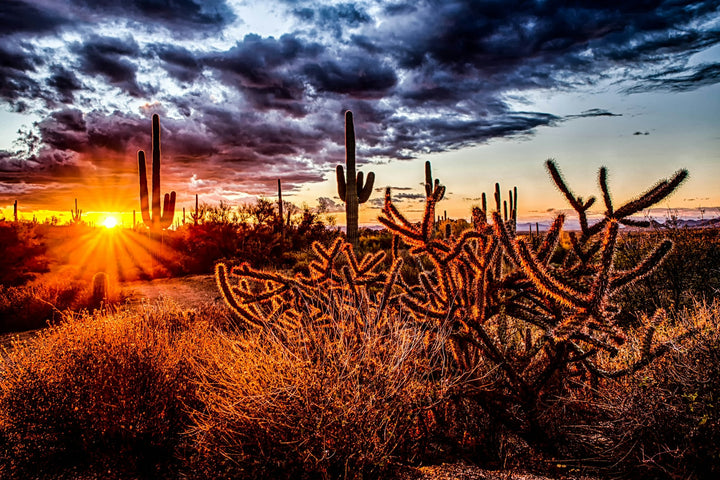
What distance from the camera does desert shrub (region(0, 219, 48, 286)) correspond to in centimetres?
1536

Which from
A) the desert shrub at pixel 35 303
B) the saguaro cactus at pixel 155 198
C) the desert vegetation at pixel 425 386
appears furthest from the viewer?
the saguaro cactus at pixel 155 198

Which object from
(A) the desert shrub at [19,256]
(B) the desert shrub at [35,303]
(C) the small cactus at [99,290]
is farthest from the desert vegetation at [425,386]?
(A) the desert shrub at [19,256]

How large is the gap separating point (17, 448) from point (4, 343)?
7.89m

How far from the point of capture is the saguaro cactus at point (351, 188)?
15250 mm

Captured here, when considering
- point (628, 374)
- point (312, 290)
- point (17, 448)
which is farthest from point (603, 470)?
point (17, 448)

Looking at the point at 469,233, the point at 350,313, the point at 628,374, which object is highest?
the point at 469,233

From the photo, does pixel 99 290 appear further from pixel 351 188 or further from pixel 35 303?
pixel 351 188

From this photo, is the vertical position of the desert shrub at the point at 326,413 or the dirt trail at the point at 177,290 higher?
the desert shrub at the point at 326,413

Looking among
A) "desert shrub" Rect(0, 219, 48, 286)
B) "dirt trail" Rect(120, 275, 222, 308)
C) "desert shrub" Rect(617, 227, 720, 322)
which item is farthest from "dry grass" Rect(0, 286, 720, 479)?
"desert shrub" Rect(0, 219, 48, 286)

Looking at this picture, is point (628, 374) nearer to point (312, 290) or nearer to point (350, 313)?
point (350, 313)

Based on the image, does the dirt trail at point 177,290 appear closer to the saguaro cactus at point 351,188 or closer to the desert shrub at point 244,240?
the desert shrub at point 244,240

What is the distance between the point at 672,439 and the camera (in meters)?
2.54

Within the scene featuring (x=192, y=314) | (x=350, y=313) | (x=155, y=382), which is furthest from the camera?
(x=192, y=314)

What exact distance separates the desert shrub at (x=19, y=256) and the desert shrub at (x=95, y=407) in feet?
42.6
